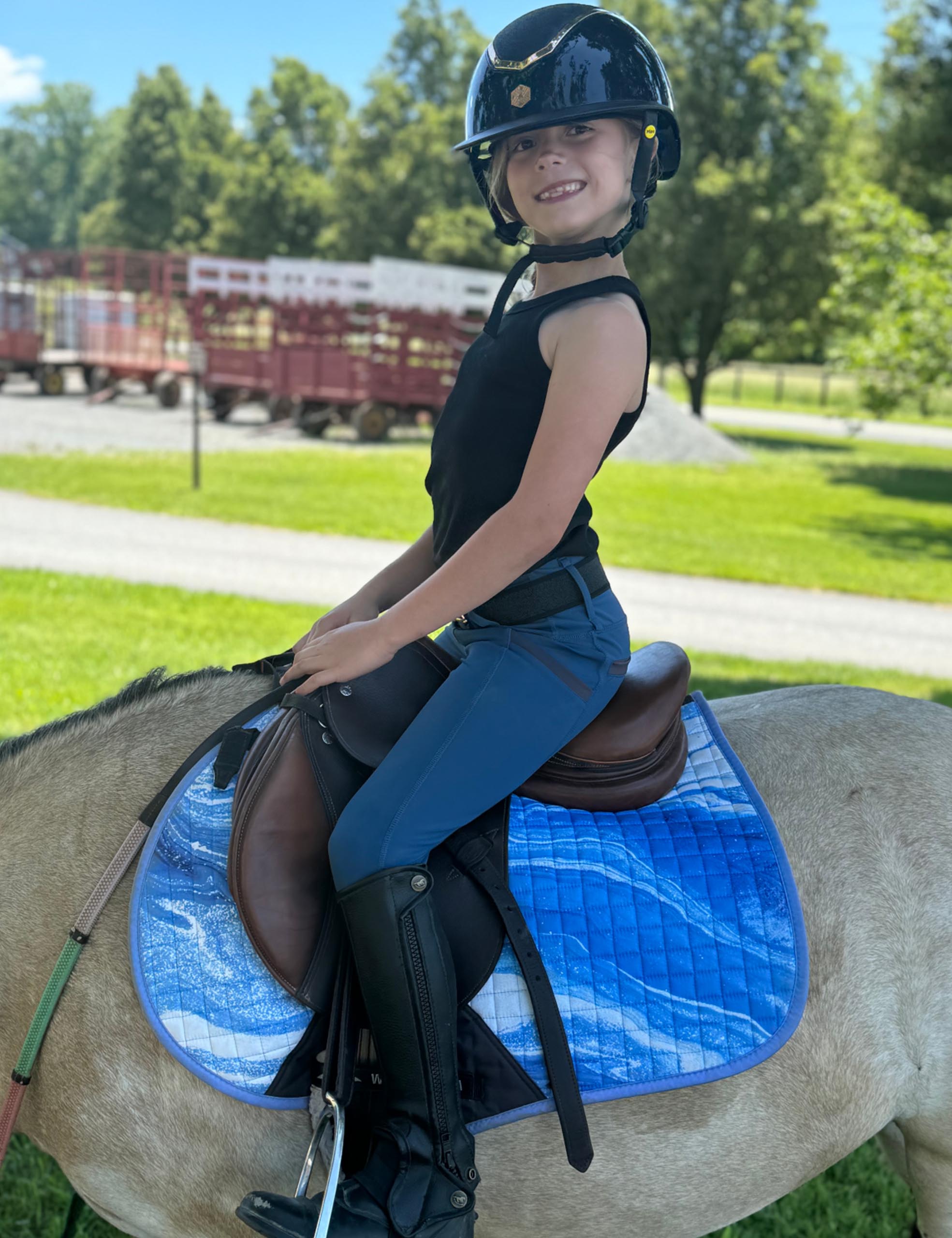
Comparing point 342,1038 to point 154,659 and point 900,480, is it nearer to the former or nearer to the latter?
point 154,659

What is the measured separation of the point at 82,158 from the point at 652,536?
128 metres

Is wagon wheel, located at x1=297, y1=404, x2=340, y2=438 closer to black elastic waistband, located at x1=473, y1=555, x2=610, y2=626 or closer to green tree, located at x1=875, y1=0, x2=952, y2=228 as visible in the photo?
green tree, located at x1=875, y1=0, x2=952, y2=228

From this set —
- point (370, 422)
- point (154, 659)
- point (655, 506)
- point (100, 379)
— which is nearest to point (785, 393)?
point (100, 379)

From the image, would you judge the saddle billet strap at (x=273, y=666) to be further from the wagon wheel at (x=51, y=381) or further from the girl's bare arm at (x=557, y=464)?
the wagon wheel at (x=51, y=381)

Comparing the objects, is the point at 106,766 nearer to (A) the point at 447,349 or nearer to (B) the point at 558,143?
(B) the point at 558,143

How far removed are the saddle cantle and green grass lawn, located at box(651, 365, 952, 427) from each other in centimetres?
3779

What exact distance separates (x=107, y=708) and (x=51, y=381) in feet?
94.7

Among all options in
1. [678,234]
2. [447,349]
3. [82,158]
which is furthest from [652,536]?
[82,158]

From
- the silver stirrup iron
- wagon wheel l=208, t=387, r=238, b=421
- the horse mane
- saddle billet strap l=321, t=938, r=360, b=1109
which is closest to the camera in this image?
the silver stirrup iron

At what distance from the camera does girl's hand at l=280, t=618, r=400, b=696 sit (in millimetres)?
2180

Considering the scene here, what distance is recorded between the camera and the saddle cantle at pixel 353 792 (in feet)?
7.08

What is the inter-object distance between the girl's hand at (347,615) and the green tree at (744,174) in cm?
3195

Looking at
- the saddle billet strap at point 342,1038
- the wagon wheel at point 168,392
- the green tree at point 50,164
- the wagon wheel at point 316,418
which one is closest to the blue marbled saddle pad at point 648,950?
the saddle billet strap at point 342,1038

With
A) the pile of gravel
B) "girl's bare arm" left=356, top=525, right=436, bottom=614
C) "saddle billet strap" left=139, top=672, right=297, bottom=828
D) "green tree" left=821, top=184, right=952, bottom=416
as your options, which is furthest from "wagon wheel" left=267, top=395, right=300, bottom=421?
"saddle billet strap" left=139, top=672, right=297, bottom=828
